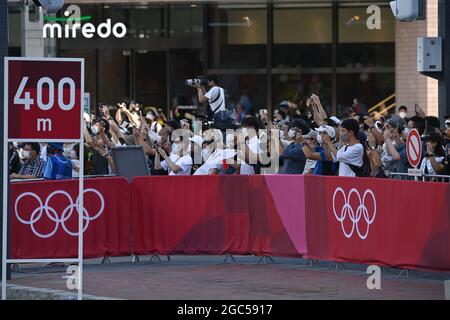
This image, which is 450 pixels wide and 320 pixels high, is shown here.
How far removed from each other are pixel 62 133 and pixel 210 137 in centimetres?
615

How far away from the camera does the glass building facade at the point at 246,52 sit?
30344 mm

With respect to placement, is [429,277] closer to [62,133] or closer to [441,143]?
[441,143]

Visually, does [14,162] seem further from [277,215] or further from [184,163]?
[277,215]

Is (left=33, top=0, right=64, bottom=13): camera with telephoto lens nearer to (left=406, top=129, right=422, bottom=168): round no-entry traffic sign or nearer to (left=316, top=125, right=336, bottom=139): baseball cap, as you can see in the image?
(left=316, top=125, right=336, bottom=139): baseball cap

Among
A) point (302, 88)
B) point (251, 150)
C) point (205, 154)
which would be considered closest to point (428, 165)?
point (251, 150)

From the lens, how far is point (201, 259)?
16797mm

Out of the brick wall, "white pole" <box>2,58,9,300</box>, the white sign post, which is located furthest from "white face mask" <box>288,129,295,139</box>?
the brick wall

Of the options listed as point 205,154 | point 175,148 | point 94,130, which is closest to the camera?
point 205,154

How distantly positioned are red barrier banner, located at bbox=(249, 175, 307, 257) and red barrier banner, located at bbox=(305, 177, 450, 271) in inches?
6.7

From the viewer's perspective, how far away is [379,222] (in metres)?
14.2

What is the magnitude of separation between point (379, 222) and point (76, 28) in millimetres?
18520
